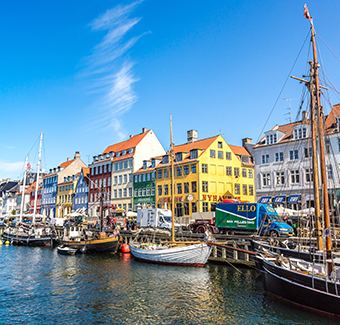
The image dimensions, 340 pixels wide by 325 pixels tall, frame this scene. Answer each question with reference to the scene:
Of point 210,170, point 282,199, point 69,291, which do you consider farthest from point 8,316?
point 210,170

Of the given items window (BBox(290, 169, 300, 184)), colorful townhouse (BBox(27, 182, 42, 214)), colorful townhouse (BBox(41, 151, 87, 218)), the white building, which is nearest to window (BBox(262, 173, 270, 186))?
the white building

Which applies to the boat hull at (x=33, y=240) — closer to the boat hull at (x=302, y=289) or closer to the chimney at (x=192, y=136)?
the chimney at (x=192, y=136)

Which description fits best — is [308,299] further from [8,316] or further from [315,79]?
[8,316]

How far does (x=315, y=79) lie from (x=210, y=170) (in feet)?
130

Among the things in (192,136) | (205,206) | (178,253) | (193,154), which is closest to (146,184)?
(192,136)

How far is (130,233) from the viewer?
4762 centimetres

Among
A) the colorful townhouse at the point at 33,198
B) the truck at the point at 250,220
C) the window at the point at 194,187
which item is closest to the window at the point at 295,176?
the truck at the point at 250,220

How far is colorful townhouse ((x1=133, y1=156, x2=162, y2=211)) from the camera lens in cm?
6775

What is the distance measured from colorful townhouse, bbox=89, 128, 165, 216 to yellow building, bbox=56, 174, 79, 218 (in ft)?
36.2

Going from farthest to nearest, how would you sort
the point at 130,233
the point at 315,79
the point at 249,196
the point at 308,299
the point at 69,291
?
the point at 249,196
the point at 130,233
the point at 69,291
the point at 315,79
the point at 308,299

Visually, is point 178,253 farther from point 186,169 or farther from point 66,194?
point 66,194

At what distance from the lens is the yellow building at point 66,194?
94.4 m

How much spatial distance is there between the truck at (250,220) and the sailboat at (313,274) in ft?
41.2

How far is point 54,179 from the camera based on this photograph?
341 ft
